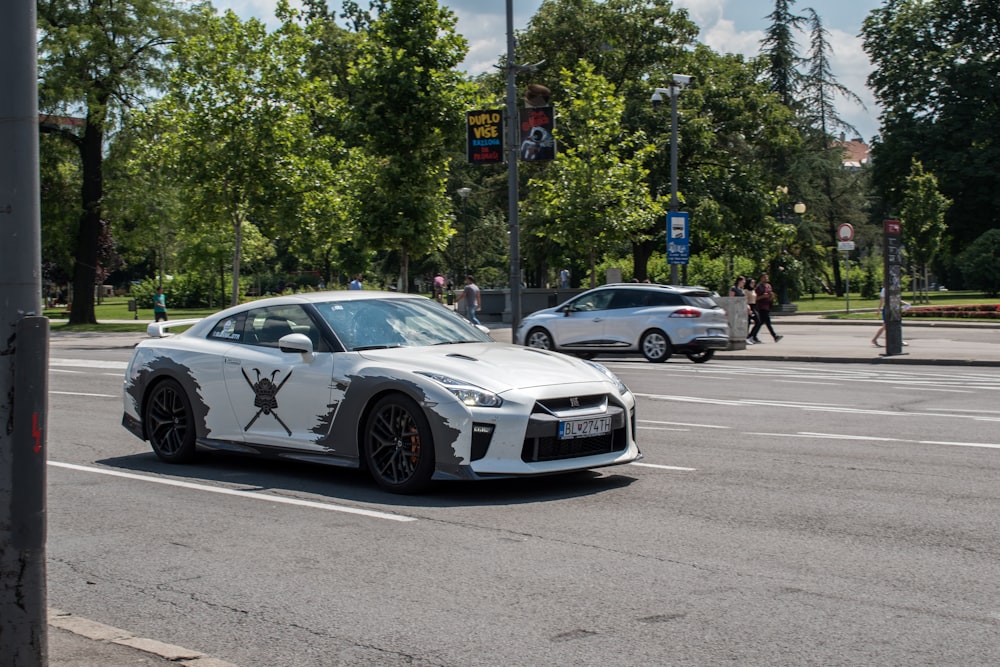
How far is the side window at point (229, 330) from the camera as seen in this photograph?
1004 cm

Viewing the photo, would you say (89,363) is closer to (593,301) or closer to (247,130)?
(593,301)

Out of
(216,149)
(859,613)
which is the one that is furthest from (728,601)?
(216,149)

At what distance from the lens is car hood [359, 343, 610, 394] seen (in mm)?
8297

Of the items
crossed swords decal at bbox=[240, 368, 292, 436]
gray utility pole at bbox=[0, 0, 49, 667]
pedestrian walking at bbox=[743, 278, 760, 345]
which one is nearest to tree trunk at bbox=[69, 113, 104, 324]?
pedestrian walking at bbox=[743, 278, 760, 345]

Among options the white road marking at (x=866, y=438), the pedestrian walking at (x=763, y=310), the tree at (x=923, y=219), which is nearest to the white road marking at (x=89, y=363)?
the white road marking at (x=866, y=438)

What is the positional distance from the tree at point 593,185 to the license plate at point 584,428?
29.3 meters

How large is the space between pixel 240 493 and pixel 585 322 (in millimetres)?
17376

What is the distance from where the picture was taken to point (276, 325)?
31.9 ft

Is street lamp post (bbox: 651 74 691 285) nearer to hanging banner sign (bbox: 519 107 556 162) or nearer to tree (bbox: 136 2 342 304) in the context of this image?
hanging banner sign (bbox: 519 107 556 162)

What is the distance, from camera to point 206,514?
26.2 ft

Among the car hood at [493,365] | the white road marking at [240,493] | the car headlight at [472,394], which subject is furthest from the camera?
the car hood at [493,365]

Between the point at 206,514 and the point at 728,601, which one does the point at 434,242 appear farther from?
the point at 728,601

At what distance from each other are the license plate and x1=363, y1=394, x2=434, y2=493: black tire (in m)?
0.93

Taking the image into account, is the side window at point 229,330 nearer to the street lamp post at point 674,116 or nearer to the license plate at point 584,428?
the license plate at point 584,428
